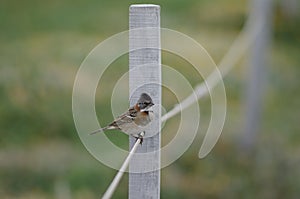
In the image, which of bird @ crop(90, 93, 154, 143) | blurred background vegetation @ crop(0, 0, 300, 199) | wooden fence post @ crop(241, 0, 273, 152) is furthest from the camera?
wooden fence post @ crop(241, 0, 273, 152)

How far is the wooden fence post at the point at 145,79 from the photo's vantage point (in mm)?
2883

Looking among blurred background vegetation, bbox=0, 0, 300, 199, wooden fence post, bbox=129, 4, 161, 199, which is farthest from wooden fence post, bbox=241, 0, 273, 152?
wooden fence post, bbox=129, 4, 161, 199

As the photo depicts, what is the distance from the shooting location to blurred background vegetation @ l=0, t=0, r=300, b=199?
6270 millimetres

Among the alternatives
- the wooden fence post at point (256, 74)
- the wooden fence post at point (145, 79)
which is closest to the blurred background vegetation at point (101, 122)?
the wooden fence post at point (256, 74)

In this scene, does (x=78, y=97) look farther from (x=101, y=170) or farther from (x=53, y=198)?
(x=53, y=198)

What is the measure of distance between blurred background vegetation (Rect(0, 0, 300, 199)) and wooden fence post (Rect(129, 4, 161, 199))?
114 inches

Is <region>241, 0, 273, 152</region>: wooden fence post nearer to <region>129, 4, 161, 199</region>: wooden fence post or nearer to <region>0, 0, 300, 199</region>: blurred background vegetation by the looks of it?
<region>0, 0, 300, 199</region>: blurred background vegetation

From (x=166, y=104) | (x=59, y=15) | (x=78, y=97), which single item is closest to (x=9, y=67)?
(x=78, y=97)

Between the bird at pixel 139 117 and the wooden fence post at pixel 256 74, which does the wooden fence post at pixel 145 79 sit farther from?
the wooden fence post at pixel 256 74

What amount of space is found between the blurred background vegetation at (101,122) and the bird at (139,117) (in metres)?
2.91

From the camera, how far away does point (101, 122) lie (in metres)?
7.13

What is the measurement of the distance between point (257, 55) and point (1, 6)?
4972 mm

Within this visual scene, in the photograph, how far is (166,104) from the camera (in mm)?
7621

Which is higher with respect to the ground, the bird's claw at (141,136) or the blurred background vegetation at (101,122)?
the blurred background vegetation at (101,122)
